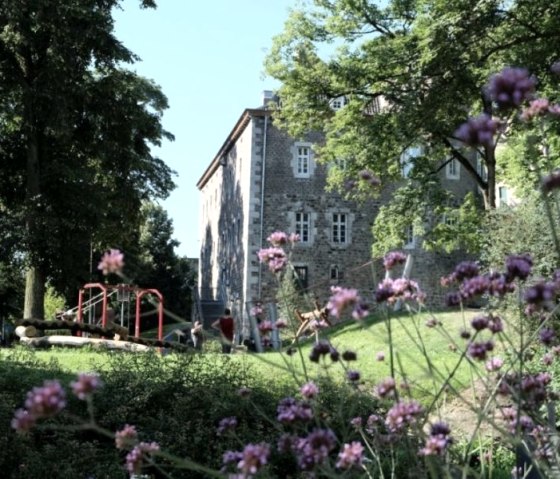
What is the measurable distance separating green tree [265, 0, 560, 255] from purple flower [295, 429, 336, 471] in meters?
8.48

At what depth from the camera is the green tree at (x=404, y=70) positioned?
13.6 m

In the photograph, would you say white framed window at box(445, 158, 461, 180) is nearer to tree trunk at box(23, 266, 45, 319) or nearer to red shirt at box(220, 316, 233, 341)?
red shirt at box(220, 316, 233, 341)

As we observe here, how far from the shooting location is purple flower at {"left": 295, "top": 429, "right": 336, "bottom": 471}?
6.98 ft

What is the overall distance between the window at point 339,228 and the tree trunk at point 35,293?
16.1 meters

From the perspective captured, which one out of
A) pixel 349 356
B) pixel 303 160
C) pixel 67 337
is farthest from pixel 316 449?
pixel 303 160

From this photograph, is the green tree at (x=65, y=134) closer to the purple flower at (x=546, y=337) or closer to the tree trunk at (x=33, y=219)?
the tree trunk at (x=33, y=219)

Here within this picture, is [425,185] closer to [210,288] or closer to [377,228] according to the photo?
[377,228]

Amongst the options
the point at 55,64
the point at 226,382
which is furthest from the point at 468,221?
the point at 226,382

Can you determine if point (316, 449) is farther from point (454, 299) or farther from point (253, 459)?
point (454, 299)

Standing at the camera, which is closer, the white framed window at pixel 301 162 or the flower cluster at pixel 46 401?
the flower cluster at pixel 46 401

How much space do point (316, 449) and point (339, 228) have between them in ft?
114

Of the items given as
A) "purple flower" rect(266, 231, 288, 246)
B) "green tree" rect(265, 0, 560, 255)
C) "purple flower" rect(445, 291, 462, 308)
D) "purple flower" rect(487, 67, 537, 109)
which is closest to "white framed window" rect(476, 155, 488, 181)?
"green tree" rect(265, 0, 560, 255)

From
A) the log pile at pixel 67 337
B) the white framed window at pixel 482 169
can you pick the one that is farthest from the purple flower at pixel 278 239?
the white framed window at pixel 482 169

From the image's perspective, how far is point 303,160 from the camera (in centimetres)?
3678
